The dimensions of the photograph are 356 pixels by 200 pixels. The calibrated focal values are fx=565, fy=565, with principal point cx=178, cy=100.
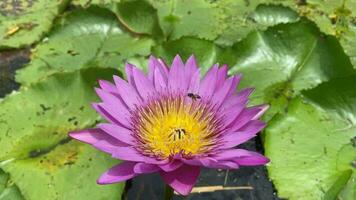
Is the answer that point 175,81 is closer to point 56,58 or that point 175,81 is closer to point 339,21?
point 56,58

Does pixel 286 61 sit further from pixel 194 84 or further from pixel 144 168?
pixel 144 168

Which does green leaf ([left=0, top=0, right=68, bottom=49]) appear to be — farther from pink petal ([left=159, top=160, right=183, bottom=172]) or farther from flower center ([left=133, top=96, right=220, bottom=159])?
pink petal ([left=159, top=160, right=183, bottom=172])

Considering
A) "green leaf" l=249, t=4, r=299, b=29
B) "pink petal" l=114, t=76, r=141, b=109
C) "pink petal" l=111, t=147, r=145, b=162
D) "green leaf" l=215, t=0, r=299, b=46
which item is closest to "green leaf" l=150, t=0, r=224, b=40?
"green leaf" l=215, t=0, r=299, b=46

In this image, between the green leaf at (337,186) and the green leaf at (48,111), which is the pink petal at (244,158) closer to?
the green leaf at (337,186)

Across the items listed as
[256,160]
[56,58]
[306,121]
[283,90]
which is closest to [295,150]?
[306,121]

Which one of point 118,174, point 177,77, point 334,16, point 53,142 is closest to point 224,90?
point 177,77

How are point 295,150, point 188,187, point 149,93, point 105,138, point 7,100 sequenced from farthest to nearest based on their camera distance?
point 7,100, point 295,150, point 149,93, point 105,138, point 188,187
